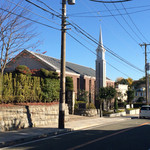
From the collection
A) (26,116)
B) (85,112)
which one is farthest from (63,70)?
(85,112)

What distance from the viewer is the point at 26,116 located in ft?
46.0

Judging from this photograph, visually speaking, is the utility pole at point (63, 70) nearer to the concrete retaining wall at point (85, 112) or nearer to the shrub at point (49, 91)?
the shrub at point (49, 91)

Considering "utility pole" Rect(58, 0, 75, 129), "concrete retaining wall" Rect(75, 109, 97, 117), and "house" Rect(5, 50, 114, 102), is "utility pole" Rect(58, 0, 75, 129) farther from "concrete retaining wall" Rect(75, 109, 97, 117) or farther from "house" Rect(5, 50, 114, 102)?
"house" Rect(5, 50, 114, 102)

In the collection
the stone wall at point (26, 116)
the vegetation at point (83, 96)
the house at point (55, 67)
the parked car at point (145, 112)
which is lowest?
the parked car at point (145, 112)

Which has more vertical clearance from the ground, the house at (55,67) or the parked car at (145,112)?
the house at (55,67)

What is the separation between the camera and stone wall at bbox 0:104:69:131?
12.5 meters

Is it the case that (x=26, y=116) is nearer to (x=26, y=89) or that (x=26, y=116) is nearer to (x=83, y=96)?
(x=26, y=89)

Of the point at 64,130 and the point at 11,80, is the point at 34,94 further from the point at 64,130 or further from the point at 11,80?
the point at 64,130

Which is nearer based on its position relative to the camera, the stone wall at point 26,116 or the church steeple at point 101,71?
the stone wall at point 26,116

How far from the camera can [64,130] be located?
522 inches

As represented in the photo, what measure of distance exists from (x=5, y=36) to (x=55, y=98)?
6952 mm

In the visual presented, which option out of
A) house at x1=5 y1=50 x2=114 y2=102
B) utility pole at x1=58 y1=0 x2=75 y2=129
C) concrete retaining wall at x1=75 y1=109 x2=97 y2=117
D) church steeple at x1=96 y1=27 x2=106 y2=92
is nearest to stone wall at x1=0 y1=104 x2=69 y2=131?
utility pole at x1=58 y1=0 x2=75 y2=129

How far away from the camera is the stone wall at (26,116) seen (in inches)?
491

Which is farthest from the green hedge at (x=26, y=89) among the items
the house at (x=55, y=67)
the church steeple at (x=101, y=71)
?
the church steeple at (x=101, y=71)
